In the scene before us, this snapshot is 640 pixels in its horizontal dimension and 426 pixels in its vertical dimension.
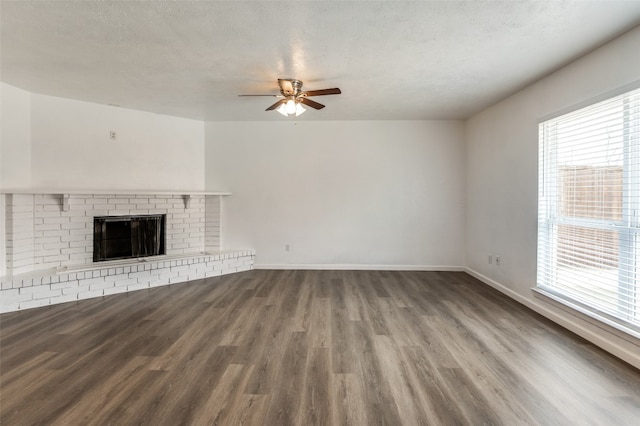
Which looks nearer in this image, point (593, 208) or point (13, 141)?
point (593, 208)

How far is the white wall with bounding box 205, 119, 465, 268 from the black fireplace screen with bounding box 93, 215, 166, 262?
1116mm

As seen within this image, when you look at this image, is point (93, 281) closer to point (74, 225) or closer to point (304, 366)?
point (74, 225)

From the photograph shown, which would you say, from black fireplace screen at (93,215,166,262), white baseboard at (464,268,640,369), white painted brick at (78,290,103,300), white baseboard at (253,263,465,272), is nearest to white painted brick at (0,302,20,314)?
white painted brick at (78,290,103,300)

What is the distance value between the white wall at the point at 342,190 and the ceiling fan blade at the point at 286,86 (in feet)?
6.80

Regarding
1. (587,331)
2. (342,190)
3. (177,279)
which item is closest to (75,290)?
(177,279)

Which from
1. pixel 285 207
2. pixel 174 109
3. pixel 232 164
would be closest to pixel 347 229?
pixel 285 207

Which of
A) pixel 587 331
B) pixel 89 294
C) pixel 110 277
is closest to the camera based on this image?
pixel 587 331

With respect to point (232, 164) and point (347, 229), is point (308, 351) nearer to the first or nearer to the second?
point (347, 229)

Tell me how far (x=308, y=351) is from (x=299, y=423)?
0.82 meters

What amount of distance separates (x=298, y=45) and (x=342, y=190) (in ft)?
10.1

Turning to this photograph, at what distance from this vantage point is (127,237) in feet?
14.9

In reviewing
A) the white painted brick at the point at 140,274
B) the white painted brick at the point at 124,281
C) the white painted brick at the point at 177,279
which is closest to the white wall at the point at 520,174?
the white painted brick at the point at 177,279

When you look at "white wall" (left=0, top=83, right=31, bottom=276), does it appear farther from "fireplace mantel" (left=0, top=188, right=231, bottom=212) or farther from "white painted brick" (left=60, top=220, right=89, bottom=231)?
"white painted brick" (left=60, top=220, right=89, bottom=231)

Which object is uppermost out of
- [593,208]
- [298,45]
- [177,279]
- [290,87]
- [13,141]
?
[298,45]
